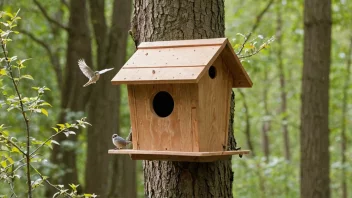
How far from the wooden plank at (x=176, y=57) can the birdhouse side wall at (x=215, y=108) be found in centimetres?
13

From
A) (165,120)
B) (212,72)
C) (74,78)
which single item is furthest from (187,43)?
(74,78)

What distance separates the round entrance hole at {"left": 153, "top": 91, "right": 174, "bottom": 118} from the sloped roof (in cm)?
26

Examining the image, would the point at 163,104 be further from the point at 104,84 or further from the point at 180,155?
the point at 104,84

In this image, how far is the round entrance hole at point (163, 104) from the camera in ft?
13.5

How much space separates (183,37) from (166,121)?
64cm

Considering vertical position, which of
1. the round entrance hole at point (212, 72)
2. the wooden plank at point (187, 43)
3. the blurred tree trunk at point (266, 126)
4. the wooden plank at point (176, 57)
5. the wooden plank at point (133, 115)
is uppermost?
the blurred tree trunk at point (266, 126)

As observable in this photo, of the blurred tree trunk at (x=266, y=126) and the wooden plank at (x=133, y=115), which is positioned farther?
the blurred tree trunk at (x=266, y=126)

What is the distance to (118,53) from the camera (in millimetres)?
9375

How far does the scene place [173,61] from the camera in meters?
3.88

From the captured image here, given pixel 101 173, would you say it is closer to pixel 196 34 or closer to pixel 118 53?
pixel 118 53

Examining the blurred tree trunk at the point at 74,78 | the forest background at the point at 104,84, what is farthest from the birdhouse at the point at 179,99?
the blurred tree trunk at the point at 74,78

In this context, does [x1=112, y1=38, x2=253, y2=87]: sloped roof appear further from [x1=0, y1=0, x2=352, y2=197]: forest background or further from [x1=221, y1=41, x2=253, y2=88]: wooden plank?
[x1=0, y1=0, x2=352, y2=197]: forest background

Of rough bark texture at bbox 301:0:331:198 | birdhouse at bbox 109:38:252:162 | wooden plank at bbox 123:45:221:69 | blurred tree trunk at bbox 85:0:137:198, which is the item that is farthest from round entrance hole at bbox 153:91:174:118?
blurred tree trunk at bbox 85:0:137:198

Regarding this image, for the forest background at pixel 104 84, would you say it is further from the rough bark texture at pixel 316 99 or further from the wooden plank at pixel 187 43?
the wooden plank at pixel 187 43
